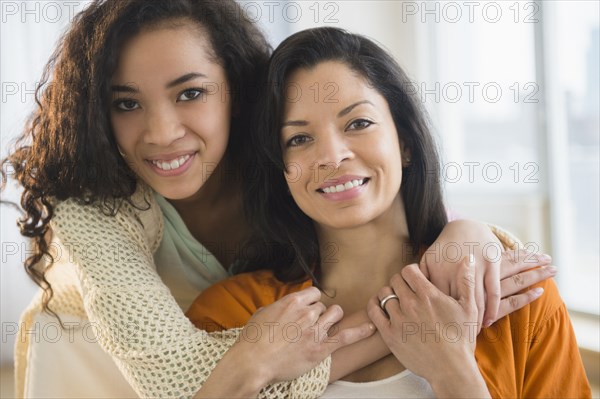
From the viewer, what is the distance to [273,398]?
1500mm

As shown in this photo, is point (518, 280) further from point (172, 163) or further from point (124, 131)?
point (124, 131)

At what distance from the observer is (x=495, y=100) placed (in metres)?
3.26

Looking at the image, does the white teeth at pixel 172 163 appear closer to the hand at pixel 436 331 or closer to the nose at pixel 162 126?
the nose at pixel 162 126

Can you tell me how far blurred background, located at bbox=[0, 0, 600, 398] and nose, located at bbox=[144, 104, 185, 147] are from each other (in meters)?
0.63

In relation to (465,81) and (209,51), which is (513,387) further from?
(465,81)

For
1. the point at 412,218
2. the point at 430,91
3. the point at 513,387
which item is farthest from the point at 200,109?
the point at 430,91

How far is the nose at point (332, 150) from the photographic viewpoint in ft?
4.91

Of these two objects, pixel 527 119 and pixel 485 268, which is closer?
pixel 485 268

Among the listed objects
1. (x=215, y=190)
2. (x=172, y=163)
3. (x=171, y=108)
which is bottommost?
(x=215, y=190)

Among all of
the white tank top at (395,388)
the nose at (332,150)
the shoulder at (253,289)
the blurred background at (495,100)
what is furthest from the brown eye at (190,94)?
the white tank top at (395,388)

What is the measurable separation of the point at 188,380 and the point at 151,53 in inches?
28.1

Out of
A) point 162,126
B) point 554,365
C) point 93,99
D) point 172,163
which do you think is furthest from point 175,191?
point 554,365

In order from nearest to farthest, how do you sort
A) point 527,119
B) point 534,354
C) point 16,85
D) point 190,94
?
1. point 534,354
2. point 190,94
3. point 16,85
4. point 527,119

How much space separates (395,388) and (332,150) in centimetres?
50
